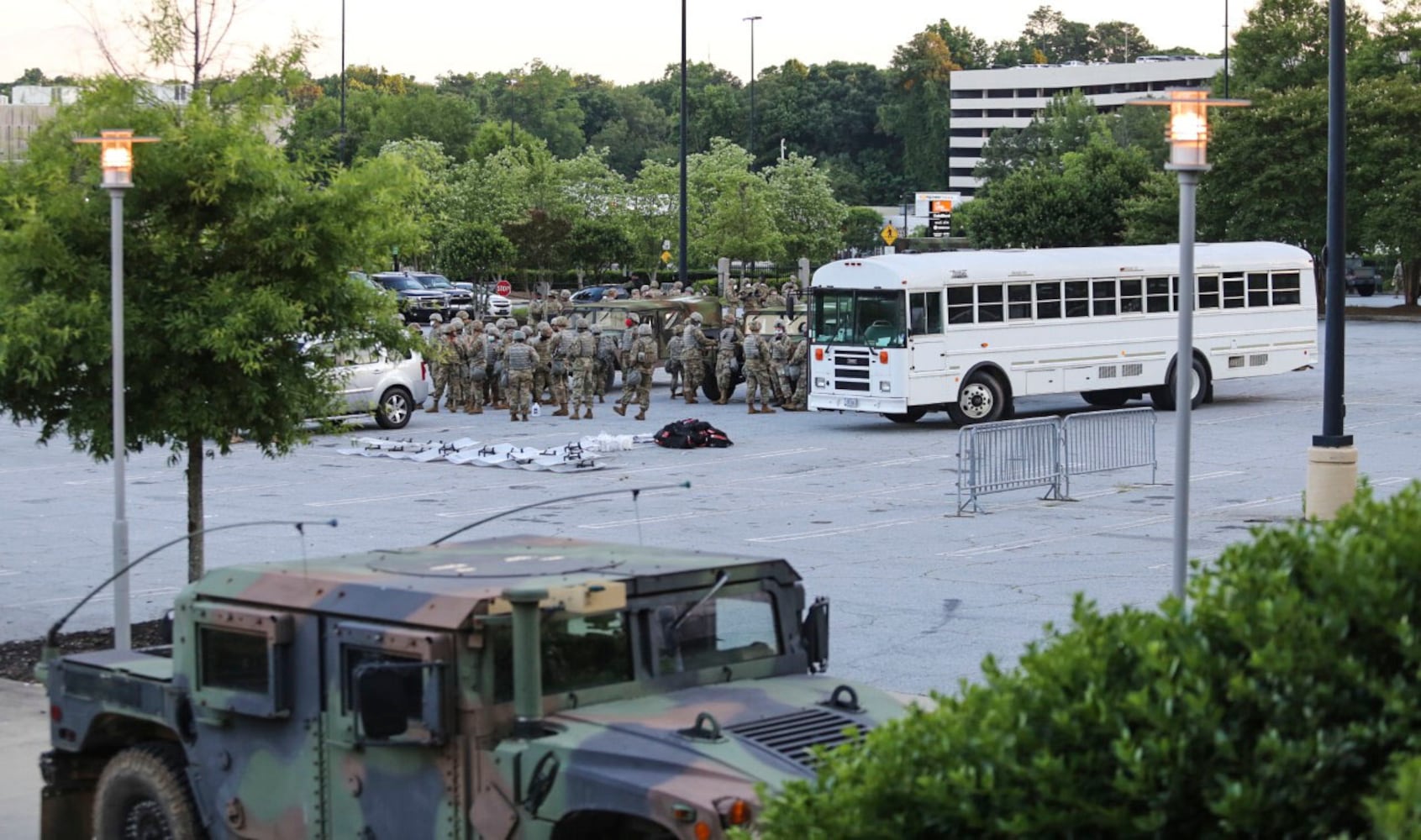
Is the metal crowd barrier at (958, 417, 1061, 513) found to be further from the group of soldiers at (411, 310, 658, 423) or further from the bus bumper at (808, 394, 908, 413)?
the group of soldiers at (411, 310, 658, 423)

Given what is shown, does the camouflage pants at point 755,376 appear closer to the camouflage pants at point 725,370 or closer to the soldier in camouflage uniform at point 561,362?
the camouflage pants at point 725,370

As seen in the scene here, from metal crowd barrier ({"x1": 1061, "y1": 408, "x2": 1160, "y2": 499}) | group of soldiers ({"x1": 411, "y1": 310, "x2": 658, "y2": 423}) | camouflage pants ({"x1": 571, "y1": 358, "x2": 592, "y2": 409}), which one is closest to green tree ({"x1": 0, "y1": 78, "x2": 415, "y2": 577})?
metal crowd barrier ({"x1": 1061, "y1": 408, "x2": 1160, "y2": 499})

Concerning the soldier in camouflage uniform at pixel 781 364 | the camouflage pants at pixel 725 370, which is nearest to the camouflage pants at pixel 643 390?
the camouflage pants at pixel 725 370

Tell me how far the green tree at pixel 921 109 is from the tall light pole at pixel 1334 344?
443 ft

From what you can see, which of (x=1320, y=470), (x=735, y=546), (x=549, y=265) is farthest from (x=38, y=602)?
(x=549, y=265)

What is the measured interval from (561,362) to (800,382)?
4101mm

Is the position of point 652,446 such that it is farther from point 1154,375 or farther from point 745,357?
point 1154,375

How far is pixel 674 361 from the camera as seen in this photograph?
33.6 metres

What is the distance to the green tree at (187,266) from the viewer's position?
13.0 m

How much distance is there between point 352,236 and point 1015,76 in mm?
146498

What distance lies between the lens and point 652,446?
26.6 meters

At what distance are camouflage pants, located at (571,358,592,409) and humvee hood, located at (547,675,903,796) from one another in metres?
22.9

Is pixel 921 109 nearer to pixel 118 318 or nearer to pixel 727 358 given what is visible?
pixel 727 358

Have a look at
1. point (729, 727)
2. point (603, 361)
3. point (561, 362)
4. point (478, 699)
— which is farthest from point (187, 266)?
point (603, 361)
